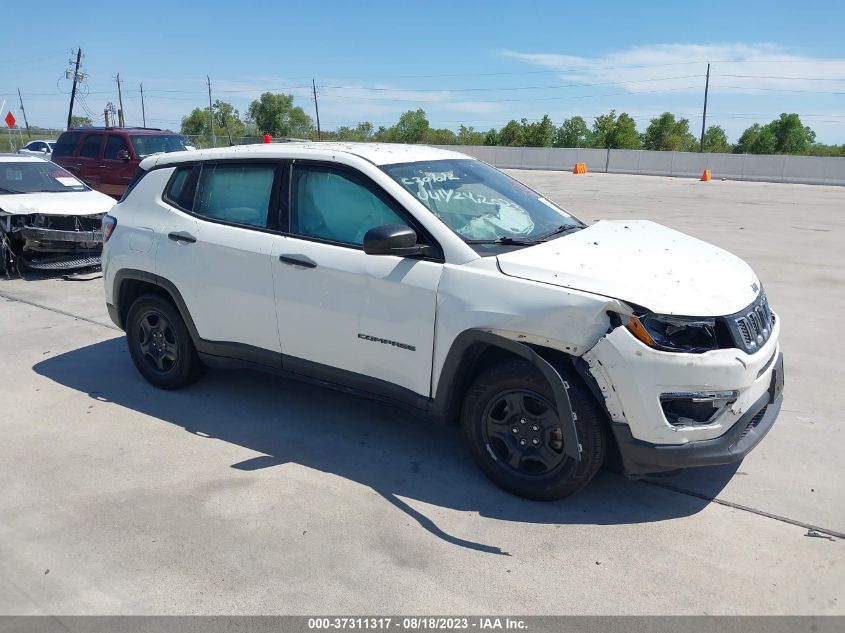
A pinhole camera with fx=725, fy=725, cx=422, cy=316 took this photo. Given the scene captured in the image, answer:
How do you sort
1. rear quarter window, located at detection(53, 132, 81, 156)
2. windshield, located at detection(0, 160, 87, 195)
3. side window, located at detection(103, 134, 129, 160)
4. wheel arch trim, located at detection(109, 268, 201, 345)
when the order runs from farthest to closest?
rear quarter window, located at detection(53, 132, 81, 156)
side window, located at detection(103, 134, 129, 160)
windshield, located at detection(0, 160, 87, 195)
wheel arch trim, located at detection(109, 268, 201, 345)

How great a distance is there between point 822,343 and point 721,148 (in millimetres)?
76926

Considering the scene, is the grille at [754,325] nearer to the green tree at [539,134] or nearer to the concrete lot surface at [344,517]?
the concrete lot surface at [344,517]

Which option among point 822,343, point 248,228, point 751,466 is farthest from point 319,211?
point 822,343

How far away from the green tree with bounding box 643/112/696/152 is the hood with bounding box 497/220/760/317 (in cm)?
7320

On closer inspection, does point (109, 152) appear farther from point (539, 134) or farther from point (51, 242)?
point (539, 134)

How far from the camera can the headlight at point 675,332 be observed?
11.1 ft

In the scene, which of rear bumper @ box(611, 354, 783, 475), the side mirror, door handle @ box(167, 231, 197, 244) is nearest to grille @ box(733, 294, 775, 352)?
rear bumper @ box(611, 354, 783, 475)

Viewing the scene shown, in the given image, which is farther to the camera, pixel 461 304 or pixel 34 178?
pixel 34 178

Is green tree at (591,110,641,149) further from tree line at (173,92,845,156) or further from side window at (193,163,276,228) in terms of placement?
side window at (193,163,276,228)

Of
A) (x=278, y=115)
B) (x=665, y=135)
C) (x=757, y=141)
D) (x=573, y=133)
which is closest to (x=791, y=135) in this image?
(x=757, y=141)

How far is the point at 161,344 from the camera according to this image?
17.7ft

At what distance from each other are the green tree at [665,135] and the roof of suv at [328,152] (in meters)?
72.9

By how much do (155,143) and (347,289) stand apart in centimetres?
1233

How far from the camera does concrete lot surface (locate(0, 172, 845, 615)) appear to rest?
311 centimetres
